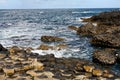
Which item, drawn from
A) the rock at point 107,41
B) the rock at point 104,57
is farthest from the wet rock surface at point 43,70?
the rock at point 107,41

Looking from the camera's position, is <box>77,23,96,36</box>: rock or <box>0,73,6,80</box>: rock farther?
<box>77,23,96,36</box>: rock

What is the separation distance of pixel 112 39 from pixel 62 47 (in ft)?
20.2

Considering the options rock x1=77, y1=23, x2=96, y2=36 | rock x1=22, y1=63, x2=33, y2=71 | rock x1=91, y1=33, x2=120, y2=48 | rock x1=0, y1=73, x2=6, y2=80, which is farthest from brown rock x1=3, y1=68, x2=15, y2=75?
rock x1=77, y1=23, x2=96, y2=36

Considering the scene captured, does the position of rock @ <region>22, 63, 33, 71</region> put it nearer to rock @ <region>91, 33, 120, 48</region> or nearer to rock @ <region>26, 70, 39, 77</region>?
rock @ <region>26, 70, 39, 77</region>

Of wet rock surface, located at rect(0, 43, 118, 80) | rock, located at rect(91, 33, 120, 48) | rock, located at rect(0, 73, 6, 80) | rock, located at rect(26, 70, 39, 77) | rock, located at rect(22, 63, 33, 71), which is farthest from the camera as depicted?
rock, located at rect(91, 33, 120, 48)

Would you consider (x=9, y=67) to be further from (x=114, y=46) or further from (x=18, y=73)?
(x=114, y=46)

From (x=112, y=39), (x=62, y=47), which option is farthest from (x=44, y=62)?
(x=112, y=39)

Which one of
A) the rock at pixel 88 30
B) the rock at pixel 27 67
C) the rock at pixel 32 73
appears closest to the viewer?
the rock at pixel 32 73

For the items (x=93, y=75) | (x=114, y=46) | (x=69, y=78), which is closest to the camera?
(x=69, y=78)

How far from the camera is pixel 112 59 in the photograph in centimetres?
2178

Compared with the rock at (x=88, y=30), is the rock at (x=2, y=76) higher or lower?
higher

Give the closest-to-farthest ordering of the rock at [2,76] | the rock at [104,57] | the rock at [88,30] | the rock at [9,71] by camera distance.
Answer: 1. the rock at [2,76]
2. the rock at [9,71]
3. the rock at [104,57]
4. the rock at [88,30]

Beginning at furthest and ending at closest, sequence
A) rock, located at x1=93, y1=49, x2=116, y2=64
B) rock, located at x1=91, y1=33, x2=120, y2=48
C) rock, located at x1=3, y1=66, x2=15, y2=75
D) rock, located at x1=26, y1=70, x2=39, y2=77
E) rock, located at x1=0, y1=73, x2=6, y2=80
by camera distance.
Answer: rock, located at x1=91, y1=33, x2=120, y2=48, rock, located at x1=93, y1=49, x2=116, y2=64, rock, located at x1=3, y1=66, x2=15, y2=75, rock, located at x1=26, y1=70, x2=39, y2=77, rock, located at x1=0, y1=73, x2=6, y2=80

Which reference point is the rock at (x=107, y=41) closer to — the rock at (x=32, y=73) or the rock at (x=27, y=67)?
the rock at (x=27, y=67)
